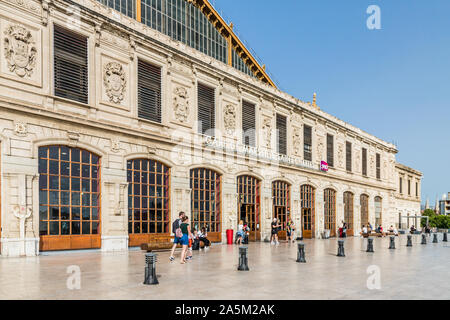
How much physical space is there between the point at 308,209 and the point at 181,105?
17.9m

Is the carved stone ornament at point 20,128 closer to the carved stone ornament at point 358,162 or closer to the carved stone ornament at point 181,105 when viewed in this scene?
the carved stone ornament at point 181,105

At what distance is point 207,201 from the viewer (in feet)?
87.2

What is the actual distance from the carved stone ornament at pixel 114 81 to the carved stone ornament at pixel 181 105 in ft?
12.8

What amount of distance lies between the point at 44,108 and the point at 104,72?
410 centimetres

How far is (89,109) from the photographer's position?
65.3 ft

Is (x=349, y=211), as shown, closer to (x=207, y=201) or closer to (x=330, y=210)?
(x=330, y=210)

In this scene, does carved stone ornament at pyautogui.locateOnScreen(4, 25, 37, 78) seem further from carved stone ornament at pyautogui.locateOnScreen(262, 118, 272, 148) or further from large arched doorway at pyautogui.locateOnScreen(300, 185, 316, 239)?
large arched doorway at pyautogui.locateOnScreen(300, 185, 316, 239)

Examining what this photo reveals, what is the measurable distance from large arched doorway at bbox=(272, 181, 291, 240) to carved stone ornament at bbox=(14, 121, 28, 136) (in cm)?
2018

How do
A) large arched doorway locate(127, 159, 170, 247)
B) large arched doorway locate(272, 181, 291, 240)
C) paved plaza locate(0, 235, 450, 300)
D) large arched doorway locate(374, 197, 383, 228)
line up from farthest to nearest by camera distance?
large arched doorway locate(374, 197, 383, 228), large arched doorway locate(272, 181, 291, 240), large arched doorway locate(127, 159, 170, 247), paved plaza locate(0, 235, 450, 300)

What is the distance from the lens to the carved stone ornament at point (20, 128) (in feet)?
55.1

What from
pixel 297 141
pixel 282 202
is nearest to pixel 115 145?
pixel 282 202

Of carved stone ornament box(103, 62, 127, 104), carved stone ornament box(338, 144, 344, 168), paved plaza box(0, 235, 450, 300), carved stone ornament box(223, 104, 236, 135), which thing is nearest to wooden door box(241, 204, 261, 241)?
carved stone ornament box(223, 104, 236, 135)

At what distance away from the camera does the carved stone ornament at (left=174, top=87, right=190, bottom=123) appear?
2484 cm

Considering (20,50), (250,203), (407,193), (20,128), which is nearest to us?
(20,128)
